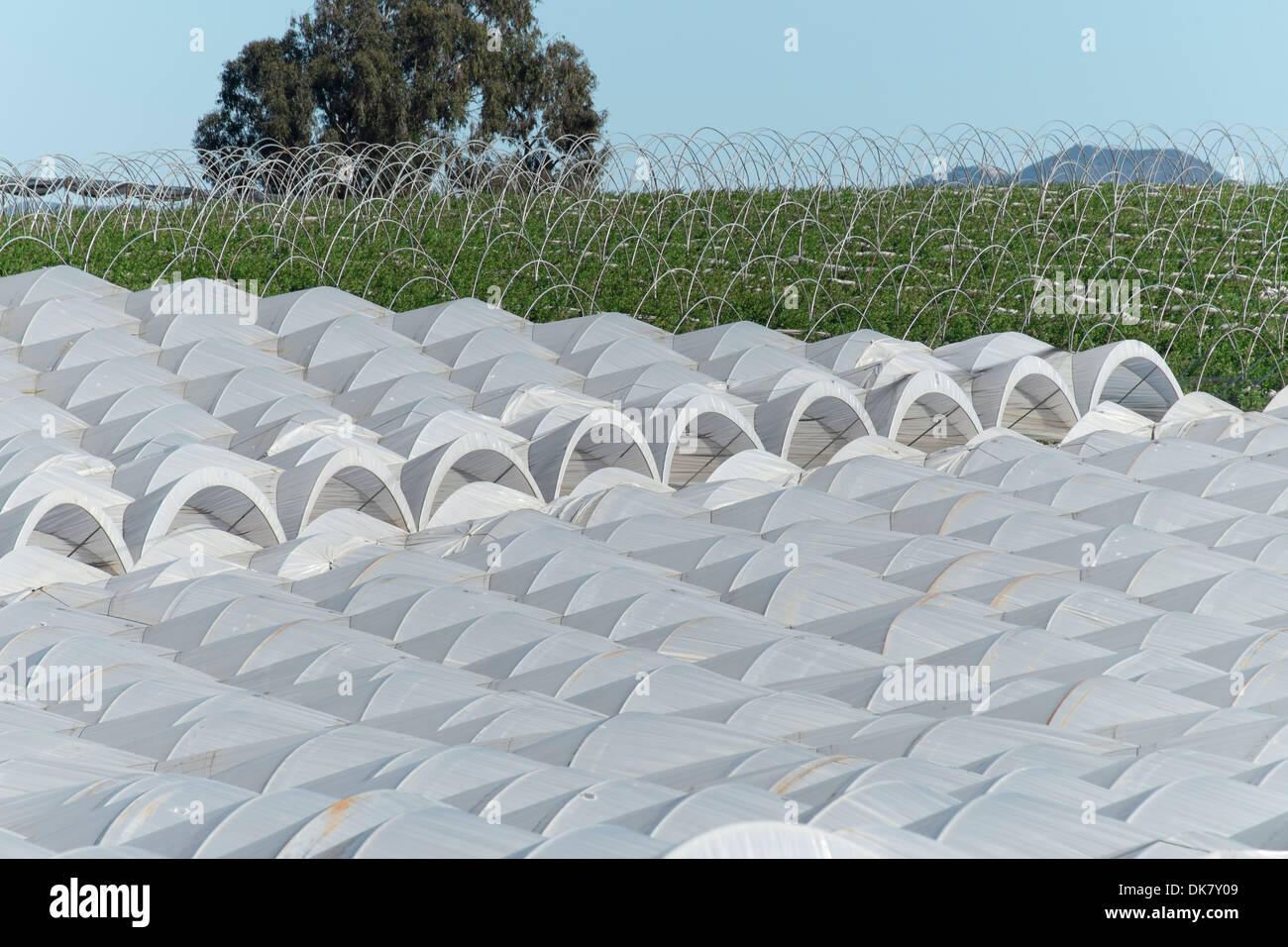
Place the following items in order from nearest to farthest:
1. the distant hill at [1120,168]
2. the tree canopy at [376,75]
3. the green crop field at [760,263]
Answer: the green crop field at [760,263], the distant hill at [1120,168], the tree canopy at [376,75]

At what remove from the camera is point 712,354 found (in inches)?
1521

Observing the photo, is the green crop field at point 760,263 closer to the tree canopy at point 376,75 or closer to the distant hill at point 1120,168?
the distant hill at point 1120,168

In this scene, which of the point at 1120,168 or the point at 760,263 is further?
the point at 1120,168

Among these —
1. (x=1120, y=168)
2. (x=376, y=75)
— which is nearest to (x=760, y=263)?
(x=1120, y=168)

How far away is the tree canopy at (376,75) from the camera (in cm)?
8094

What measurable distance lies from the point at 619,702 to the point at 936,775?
5280 mm

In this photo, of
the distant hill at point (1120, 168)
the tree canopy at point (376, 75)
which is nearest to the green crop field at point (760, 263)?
the distant hill at point (1120, 168)

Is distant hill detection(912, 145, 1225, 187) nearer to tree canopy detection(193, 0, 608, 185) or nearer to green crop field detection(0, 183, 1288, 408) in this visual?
green crop field detection(0, 183, 1288, 408)

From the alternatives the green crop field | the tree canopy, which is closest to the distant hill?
the green crop field

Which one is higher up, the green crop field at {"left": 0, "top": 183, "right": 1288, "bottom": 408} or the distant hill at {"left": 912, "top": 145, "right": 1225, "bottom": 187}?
the distant hill at {"left": 912, "top": 145, "right": 1225, "bottom": 187}

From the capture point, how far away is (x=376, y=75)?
79688 mm

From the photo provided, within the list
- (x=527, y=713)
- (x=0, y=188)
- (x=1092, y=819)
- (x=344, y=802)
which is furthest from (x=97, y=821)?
(x=0, y=188)

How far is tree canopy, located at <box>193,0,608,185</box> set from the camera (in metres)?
80.9

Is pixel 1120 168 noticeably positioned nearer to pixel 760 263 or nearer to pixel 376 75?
pixel 760 263
